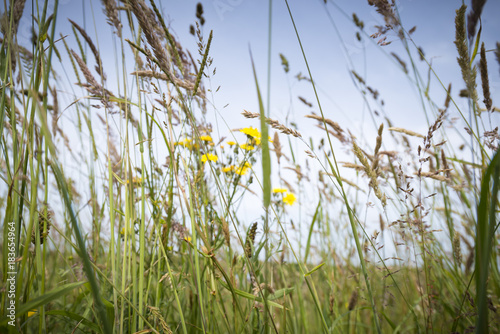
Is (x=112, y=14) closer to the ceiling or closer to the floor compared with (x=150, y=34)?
closer to the ceiling

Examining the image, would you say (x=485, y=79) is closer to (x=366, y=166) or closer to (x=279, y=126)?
(x=366, y=166)

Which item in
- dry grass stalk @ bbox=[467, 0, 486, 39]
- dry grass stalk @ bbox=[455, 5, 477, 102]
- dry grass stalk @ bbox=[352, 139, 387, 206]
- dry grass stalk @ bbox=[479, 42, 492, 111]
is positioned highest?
dry grass stalk @ bbox=[467, 0, 486, 39]

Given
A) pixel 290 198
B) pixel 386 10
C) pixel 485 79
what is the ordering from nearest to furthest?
1. pixel 485 79
2. pixel 386 10
3. pixel 290 198

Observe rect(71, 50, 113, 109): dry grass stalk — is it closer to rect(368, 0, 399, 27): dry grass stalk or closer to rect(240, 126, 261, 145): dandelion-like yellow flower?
rect(240, 126, 261, 145): dandelion-like yellow flower

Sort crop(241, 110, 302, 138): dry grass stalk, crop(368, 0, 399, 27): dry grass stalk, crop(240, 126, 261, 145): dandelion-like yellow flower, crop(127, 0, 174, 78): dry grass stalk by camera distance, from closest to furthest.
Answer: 1. crop(127, 0, 174, 78): dry grass stalk
2. crop(241, 110, 302, 138): dry grass stalk
3. crop(368, 0, 399, 27): dry grass stalk
4. crop(240, 126, 261, 145): dandelion-like yellow flower

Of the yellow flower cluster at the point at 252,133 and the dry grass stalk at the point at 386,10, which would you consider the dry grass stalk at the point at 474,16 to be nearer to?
the dry grass stalk at the point at 386,10

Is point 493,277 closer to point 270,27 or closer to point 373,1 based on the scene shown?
point 373,1

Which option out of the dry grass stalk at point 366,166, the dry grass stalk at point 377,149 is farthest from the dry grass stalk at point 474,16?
the dry grass stalk at point 366,166

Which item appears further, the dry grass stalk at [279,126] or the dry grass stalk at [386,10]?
the dry grass stalk at [386,10]

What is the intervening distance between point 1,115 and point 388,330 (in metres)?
2.00

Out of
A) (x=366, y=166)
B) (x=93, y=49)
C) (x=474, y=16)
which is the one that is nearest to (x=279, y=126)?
(x=366, y=166)

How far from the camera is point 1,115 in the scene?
78cm

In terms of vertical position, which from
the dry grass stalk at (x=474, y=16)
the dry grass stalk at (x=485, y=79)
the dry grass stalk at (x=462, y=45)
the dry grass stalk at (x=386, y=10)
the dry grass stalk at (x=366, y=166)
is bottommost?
the dry grass stalk at (x=366, y=166)

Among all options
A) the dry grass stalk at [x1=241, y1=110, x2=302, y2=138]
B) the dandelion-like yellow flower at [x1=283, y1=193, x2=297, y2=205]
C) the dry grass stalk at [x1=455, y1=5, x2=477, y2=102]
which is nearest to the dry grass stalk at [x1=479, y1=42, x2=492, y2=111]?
the dry grass stalk at [x1=455, y1=5, x2=477, y2=102]
